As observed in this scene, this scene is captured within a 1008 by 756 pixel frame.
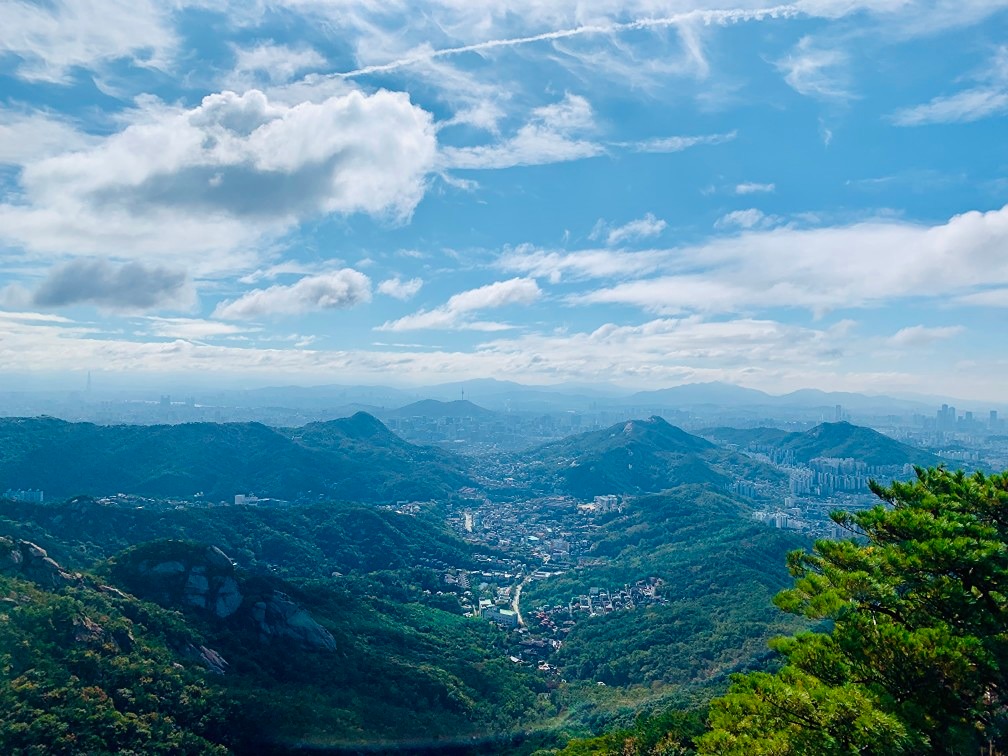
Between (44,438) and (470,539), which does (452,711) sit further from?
(44,438)

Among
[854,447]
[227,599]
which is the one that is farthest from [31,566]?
[854,447]

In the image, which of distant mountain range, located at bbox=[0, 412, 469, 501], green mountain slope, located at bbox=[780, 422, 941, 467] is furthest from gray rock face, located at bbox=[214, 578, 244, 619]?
green mountain slope, located at bbox=[780, 422, 941, 467]

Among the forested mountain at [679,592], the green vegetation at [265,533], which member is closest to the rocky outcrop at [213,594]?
the green vegetation at [265,533]

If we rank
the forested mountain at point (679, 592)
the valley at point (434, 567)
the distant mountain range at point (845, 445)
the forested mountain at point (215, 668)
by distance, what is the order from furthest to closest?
1. the distant mountain range at point (845, 445)
2. the forested mountain at point (679, 592)
3. the valley at point (434, 567)
4. the forested mountain at point (215, 668)

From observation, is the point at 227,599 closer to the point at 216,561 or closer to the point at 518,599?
the point at 216,561

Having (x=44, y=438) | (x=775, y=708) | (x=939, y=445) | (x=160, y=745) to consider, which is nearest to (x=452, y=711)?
(x=160, y=745)

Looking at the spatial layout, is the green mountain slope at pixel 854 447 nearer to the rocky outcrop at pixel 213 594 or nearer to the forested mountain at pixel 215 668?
the forested mountain at pixel 215 668
